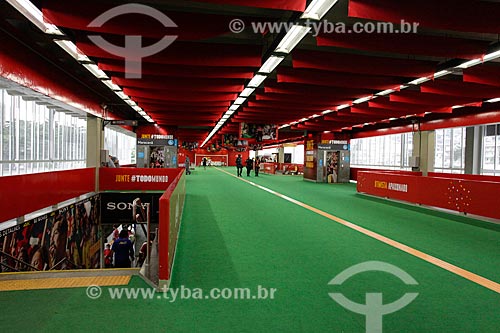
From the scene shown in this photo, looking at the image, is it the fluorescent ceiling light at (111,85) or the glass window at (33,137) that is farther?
the glass window at (33,137)

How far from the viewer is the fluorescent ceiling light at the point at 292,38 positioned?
16.5ft

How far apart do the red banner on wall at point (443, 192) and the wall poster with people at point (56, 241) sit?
10188 millimetres

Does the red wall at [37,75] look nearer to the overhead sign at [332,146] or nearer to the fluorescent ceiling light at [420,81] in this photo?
the fluorescent ceiling light at [420,81]

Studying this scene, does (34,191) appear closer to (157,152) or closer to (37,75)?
(37,75)

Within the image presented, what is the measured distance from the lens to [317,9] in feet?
14.1

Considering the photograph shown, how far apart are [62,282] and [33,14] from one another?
145 inches

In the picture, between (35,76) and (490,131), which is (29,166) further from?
(490,131)

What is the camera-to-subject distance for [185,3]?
5277mm

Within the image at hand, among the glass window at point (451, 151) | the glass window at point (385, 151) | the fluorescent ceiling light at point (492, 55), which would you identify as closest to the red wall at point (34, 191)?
the fluorescent ceiling light at point (492, 55)

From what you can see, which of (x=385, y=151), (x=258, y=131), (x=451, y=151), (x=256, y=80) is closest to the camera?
(x=256, y=80)

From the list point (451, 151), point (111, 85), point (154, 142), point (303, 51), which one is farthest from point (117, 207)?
point (451, 151)

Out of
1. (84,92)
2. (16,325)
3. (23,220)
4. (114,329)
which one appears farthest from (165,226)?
(84,92)

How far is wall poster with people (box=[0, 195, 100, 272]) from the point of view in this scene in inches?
241

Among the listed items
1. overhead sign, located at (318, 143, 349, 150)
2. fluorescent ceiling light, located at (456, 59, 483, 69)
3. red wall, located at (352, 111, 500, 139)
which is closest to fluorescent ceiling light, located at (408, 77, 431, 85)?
fluorescent ceiling light, located at (456, 59, 483, 69)
